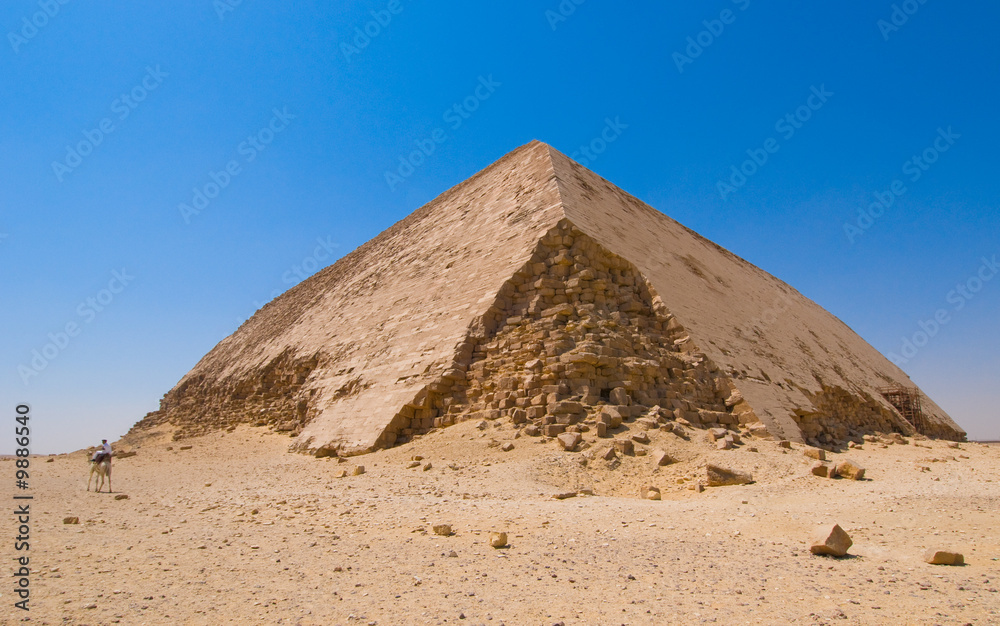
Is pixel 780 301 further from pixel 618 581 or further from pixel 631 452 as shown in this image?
A: pixel 618 581

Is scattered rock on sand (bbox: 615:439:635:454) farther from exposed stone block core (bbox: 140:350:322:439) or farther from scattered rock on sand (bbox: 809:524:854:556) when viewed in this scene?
exposed stone block core (bbox: 140:350:322:439)

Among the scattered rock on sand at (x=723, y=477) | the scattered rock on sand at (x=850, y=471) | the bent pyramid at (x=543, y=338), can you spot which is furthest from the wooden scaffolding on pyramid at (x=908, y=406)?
the scattered rock on sand at (x=723, y=477)

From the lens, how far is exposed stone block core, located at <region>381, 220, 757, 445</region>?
821 centimetres

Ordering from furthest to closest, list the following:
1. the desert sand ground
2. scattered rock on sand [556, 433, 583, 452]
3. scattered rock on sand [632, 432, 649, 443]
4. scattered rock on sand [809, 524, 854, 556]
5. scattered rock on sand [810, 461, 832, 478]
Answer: scattered rock on sand [632, 432, 649, 443]
scattered rock on sand [556, 433, 583, 452]
scattered rock on sand [810, 461, 832, 478]
scattered rock on sand [809, 524, 854, 556]
the desert sand ground

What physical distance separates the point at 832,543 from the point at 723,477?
259 centimetres

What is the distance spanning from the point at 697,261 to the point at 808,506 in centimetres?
1107

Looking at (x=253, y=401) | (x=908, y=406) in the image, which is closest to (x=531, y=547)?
(x=253, y=401)

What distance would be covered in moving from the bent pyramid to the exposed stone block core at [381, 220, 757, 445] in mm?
24

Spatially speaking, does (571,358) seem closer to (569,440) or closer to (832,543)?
(569,440)

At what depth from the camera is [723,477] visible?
5.88 m

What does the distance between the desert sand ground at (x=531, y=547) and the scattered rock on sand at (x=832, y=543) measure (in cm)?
6

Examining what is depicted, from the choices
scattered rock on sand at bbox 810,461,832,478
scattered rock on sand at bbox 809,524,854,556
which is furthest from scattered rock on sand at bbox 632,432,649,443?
scattered rock on sand at bbox 809,524,854,556

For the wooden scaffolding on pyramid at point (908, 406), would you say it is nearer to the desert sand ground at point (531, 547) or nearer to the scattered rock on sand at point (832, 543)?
the desert sand ground at point (531, 547)

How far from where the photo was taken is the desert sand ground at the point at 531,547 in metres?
2.62
